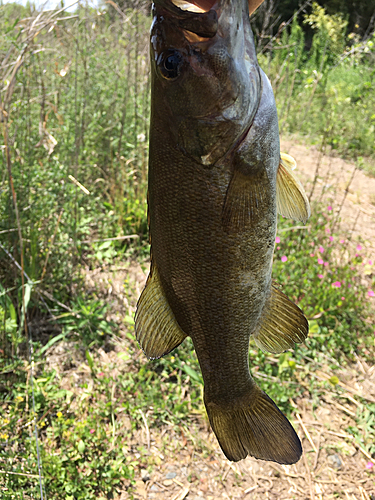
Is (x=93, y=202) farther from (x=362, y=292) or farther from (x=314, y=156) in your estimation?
(x=314, y=156)

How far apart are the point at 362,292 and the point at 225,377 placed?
2914 mm

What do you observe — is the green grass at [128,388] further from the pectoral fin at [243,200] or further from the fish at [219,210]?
the pectoral fin at [243,200]

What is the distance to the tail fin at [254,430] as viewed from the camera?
1.16 meters

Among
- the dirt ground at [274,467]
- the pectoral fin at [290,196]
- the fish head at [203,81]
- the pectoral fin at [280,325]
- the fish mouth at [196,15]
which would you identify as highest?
the fish mouth at [196,15]

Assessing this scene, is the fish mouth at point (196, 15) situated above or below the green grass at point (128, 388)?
above

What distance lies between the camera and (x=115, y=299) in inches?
141

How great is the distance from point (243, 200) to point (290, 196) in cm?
24

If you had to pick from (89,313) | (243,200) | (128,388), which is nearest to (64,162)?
(89,313)

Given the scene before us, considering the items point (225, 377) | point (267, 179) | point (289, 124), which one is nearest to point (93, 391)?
point (225, 377)

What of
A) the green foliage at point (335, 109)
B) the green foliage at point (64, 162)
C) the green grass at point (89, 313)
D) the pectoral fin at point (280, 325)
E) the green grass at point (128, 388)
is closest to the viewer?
the pectoral fin at point (280, 325)

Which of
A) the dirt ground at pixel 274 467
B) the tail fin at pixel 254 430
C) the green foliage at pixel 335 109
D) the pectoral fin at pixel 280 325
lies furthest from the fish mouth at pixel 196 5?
the green foliage at pixel 335 109

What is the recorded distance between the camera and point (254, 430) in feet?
3.99

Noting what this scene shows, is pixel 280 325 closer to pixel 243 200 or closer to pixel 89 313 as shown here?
pixel 243 200

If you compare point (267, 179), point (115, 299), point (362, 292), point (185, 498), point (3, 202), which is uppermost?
point (267, 179)
